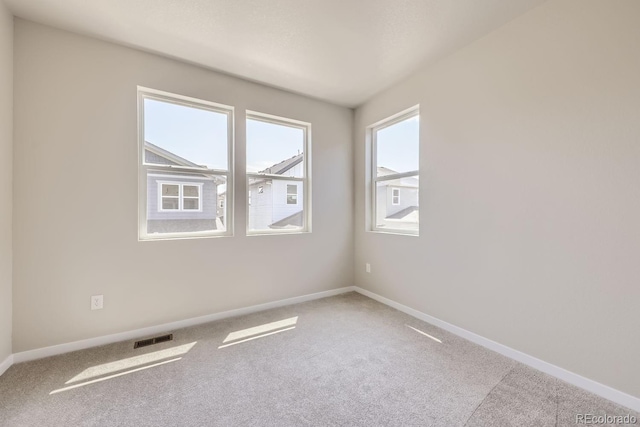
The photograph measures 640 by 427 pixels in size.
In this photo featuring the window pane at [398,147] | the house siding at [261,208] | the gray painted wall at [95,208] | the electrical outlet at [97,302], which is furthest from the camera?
the house siding at [261,208]

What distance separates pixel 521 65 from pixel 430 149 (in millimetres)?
931

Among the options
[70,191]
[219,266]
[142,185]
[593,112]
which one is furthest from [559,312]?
[70,191]

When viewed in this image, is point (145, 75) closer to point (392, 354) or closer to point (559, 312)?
point (392, 354)

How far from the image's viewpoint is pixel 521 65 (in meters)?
1.99

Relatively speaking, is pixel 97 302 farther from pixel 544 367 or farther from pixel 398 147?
pixel 544 367

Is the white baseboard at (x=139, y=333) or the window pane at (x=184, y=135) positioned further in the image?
the window pane at (x=184, y=135)

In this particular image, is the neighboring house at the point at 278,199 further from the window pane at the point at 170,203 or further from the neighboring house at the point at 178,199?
the window pane at the point at 170,203

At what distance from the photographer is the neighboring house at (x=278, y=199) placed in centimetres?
307

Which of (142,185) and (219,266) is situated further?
(219,266)

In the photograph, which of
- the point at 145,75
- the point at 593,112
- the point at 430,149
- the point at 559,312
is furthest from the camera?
the point at 430,149

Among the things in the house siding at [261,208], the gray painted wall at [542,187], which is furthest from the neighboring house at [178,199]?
the gray painted wall at [542,187]

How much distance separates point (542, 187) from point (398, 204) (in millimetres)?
1480

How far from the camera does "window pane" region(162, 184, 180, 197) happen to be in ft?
8.39

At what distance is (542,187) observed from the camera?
1.89 metres
